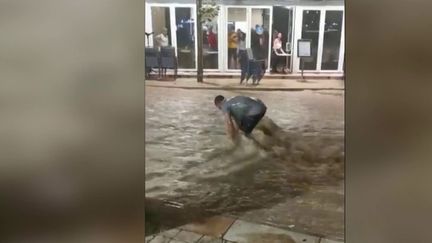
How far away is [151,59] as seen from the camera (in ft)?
2.86

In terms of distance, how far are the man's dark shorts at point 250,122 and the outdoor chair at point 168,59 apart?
16 centimetres

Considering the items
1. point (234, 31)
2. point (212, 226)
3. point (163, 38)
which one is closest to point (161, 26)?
point (163, 38)

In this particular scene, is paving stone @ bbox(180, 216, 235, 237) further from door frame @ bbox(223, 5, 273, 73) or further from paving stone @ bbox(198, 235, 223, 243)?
door frame @ bbox(223, 5, 273, 73)

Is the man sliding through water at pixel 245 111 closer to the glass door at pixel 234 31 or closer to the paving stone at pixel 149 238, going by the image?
the glass door at pixel 234 31

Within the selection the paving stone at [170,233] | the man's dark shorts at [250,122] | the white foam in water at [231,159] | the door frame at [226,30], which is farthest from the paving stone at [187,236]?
the door frame at [226,30]

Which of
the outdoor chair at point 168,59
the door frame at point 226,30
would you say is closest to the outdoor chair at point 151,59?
the outdoor chair at point 168,59

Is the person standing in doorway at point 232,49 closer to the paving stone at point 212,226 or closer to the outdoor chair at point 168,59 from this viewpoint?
the outdoor chair at point 168,59

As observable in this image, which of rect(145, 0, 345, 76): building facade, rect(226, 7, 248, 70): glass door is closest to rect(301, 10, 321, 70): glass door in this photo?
rect(145, 0, 345, 76): building facade

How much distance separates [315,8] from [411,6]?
0.59 feet

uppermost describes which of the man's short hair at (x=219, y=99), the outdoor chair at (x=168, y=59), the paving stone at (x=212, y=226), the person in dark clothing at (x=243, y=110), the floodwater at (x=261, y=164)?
the outdoor chair at (x=168, y=59)

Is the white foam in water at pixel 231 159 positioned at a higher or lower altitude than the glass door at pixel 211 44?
lower

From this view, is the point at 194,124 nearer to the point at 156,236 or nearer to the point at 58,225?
the point at 156,236

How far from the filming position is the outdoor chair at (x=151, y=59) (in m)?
0.87

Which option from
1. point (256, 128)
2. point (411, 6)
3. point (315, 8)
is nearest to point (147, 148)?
point (256, 128)
